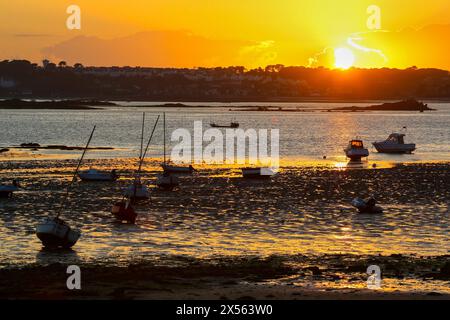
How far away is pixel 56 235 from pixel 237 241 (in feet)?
25.8

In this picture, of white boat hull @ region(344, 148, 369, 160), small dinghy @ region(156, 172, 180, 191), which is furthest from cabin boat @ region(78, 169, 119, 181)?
white boat hull @ region(344, 148, 369, 160)

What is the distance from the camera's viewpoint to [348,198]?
5594 centimetres

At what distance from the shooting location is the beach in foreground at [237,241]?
27578 mm

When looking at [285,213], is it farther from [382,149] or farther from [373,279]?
[382,149]

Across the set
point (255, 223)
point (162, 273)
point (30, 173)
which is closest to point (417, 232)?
point (255, 223)

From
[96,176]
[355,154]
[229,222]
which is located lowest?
[229,222]

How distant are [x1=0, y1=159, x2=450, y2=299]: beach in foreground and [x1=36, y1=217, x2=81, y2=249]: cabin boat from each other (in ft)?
1.77

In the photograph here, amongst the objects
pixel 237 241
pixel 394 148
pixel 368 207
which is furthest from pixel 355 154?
pixel 237 241

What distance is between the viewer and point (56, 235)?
35.5 m

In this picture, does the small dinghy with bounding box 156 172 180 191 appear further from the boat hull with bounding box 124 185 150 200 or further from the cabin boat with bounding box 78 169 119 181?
the boat hull with bounding box 124 185 150 200

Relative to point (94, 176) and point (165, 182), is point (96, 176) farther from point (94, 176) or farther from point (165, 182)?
point (165, 182)

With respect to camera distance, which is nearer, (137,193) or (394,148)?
(137,193)

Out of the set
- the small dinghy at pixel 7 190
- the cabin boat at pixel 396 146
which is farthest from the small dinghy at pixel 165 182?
the cabin boat at pixel 396 146

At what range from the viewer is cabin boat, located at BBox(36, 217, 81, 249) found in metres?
35.6
